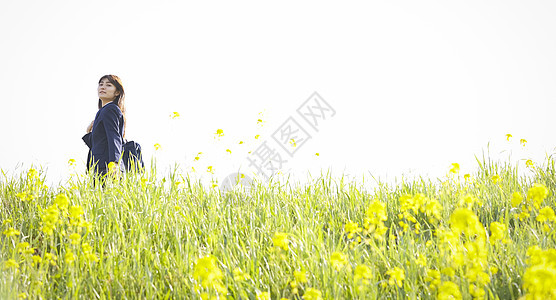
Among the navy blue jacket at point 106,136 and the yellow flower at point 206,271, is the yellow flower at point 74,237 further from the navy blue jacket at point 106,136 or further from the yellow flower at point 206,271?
the navy blue jacket at point 106,136

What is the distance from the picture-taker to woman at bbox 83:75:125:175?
5.00 m

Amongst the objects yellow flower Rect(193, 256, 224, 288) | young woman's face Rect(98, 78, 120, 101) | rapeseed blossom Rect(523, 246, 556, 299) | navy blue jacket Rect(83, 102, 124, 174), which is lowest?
rapeseed blossom Rect(523, 246, 556, 299)

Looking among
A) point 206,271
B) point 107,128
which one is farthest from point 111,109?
point 206,271

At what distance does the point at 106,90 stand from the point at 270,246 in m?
3.37

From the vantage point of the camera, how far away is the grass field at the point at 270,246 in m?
2.21

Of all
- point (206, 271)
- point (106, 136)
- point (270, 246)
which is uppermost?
point (106, 136)

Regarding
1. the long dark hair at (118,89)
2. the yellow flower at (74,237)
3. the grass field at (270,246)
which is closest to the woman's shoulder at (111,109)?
the long dark hair at (118,89)

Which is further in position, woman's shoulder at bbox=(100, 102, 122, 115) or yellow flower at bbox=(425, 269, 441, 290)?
woman's shoulder at bbox=(100, 102, 122, 115)

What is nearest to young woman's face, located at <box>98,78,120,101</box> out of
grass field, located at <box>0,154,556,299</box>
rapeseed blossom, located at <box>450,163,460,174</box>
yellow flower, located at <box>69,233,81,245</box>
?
grass field, located at <box>0,154,556,299</box>

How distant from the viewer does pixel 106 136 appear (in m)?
5.18

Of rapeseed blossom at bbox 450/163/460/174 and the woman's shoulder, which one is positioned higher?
the woman's shoulder

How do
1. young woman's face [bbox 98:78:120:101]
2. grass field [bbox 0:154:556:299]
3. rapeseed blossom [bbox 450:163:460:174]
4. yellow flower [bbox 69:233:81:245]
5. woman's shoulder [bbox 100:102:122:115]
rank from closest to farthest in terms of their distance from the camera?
grass field [bbox 0:154:556:299], yellow flower [bbox 69:233:81:245], rapeseed blossom [bbox 450:163:460:174], woman's shoulder [bbox 100:102:122:115], young woman's face [bbox 98:78:120:101]

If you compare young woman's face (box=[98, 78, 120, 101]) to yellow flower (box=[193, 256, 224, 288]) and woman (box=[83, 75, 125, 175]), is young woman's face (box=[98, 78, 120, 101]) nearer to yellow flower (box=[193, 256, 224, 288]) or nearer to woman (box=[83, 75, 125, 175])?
woman (box=[83, 75, 125, 175])

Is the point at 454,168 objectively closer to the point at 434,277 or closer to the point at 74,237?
the point at 434,277
